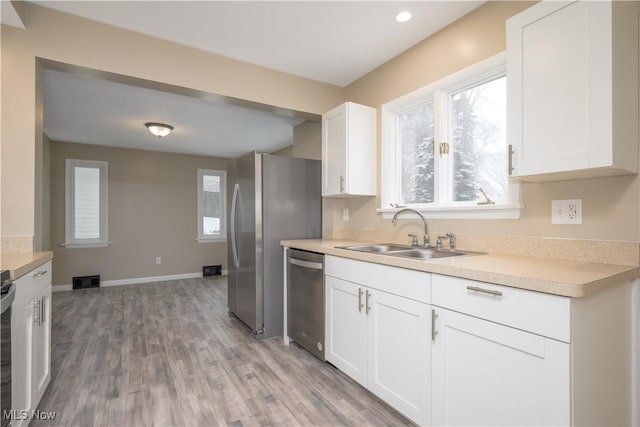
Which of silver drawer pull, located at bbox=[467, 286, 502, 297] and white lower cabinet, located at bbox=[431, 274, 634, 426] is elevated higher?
silver drawer pull, located at bbox=[467, 286, 502, 297]

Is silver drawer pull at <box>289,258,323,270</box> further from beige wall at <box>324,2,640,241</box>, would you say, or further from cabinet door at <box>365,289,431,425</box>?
beige wall at <box>324,2,640,241</box>

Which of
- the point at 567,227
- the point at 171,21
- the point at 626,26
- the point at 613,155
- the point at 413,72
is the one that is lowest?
the point at 567,227

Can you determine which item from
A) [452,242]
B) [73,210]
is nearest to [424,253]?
[452,242]

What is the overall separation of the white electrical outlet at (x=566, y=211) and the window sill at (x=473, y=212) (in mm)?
164

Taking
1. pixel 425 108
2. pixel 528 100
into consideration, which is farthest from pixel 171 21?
pixel 528 100

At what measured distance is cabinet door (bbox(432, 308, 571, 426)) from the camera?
43.0 inches

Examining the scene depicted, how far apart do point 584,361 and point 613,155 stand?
0.80 meters

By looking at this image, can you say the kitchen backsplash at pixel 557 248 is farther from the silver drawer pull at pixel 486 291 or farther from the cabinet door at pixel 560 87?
the silver drawer pull at pixel 486 291

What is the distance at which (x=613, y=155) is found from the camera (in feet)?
4.11

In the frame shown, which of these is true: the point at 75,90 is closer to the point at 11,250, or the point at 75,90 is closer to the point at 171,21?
the point at 171,21

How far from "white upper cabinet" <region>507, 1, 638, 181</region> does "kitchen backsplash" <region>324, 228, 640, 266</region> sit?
340mm

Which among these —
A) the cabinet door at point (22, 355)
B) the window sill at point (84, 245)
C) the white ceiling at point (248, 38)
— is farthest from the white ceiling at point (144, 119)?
the cabinet door at point (22, 355)

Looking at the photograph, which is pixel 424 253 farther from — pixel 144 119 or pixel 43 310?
pixel 144 119

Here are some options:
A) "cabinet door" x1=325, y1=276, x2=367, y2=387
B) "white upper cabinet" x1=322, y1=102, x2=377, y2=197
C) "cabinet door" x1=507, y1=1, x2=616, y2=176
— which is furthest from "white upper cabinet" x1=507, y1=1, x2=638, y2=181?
"white upper cabinet" x1=322, y1=102, x2=377, y2=197
